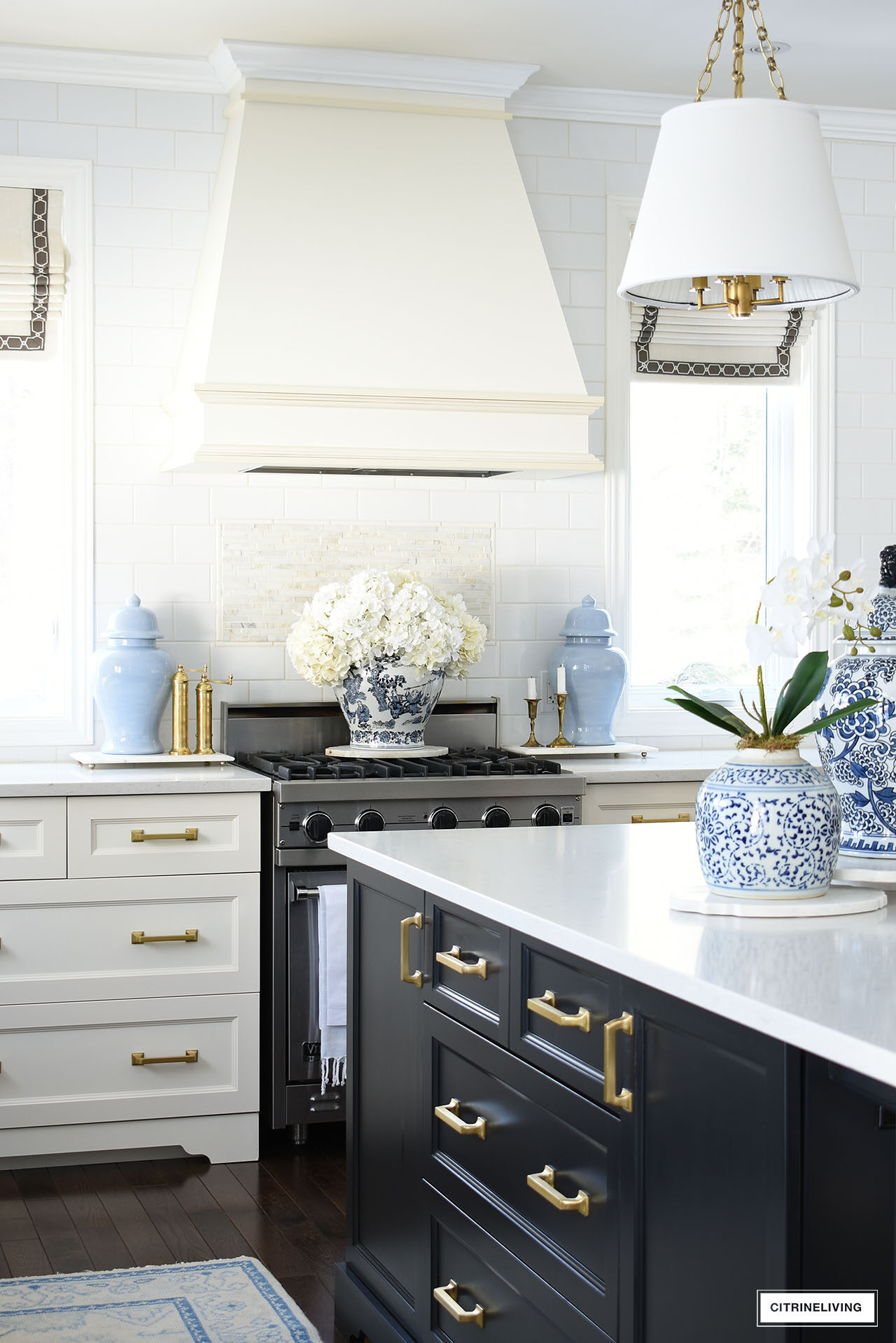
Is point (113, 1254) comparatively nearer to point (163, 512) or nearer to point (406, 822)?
point (406, 822)

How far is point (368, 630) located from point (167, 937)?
103cm

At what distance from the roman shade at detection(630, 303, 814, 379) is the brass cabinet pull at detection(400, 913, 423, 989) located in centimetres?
301

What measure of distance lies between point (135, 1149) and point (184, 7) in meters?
3.15

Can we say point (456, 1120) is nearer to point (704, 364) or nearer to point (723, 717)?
point (723, 717)

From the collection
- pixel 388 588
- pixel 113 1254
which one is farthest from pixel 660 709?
pixel 113 1254

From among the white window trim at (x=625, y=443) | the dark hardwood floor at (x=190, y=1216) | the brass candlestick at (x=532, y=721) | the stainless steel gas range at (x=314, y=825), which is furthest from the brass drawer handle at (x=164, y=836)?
the white window trim at (x=625, y=443)

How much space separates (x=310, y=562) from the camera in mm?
4742

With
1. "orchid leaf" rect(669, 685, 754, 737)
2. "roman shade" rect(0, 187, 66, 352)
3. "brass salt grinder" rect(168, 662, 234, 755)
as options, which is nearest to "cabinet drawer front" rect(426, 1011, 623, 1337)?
"orchid leaf" rect(669, 685, 754, 737)

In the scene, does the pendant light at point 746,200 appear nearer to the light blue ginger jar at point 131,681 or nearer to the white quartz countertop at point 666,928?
the white quartz countertop at point 666,928

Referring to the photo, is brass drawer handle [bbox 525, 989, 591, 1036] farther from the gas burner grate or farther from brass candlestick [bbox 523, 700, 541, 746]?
brass candlestick [bbox 523, 700, 541, 746]

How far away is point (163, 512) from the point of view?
4.61 meters

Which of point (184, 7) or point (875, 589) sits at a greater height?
point (184, 7)

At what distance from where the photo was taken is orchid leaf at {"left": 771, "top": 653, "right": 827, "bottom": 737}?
209cm

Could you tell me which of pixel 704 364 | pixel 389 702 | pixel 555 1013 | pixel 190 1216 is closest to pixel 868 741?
pixel 555 1013
